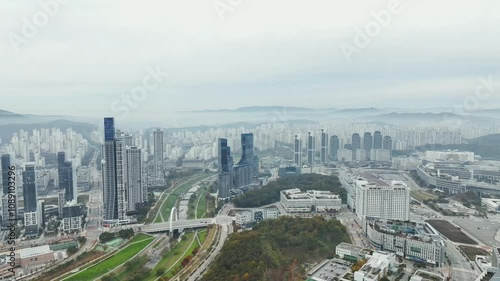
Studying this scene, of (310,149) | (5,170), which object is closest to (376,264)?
(5,170)

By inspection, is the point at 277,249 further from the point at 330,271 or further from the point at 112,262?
the point at 112,262

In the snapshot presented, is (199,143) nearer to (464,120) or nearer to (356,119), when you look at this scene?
(356,119)

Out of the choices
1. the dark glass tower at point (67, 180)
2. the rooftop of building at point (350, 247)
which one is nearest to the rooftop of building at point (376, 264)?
the rooftop of building at point (350, 247)

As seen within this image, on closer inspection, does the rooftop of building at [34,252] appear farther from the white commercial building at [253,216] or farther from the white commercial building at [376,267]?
the white commercial building at [376,267]

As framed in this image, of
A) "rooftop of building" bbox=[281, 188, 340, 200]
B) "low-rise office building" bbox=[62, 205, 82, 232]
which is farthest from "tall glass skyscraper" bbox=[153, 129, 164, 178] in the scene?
"rooftop of building" bbox=[281, 188, 340, 200]

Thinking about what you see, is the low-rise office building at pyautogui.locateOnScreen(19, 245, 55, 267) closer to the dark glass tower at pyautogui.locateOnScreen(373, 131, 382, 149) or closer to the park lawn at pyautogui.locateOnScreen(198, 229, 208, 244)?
the park lawn at pyautogui.locateOnScreen(198, 229, 208, 244)

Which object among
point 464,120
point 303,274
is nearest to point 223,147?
point 303,274
